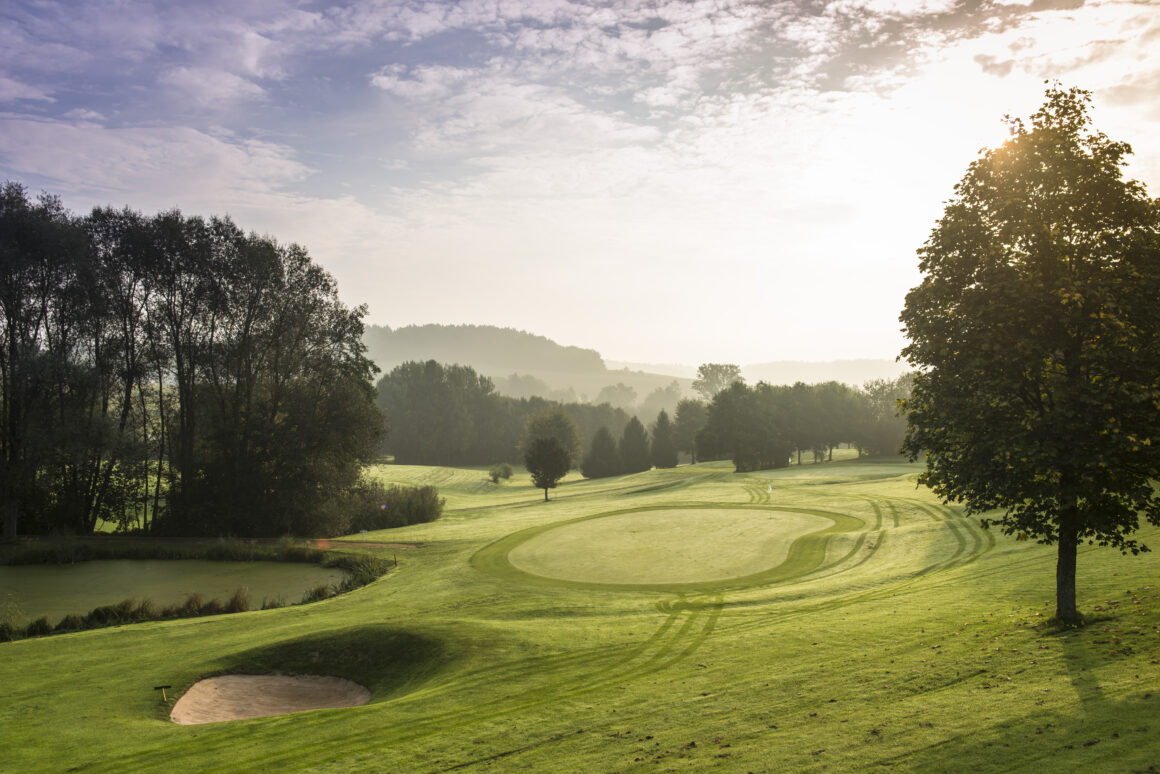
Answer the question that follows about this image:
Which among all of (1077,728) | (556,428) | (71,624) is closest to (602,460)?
(556,428)

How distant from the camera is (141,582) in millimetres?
28312

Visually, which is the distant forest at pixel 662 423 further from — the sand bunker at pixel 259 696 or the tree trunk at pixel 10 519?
the sand bunker at pixel 259 696

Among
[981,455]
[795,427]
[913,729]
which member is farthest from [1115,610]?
[795,427]

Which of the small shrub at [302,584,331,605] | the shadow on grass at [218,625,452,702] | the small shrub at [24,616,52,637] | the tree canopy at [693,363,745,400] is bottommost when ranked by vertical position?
the small shrub at [302,584,331,605]

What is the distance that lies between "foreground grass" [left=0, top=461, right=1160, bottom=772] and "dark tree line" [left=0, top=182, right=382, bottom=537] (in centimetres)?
2156

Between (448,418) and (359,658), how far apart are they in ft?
314

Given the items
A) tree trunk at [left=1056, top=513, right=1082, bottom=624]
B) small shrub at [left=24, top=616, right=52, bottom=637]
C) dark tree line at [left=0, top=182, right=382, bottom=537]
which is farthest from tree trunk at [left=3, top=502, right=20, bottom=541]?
tree trunk at [left=1056, top=513, right=1082, bottom=624]

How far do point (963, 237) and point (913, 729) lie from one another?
32.0 ft

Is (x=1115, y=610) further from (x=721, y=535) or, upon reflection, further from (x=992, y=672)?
(x=721, y=535)

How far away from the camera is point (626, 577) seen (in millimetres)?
24625

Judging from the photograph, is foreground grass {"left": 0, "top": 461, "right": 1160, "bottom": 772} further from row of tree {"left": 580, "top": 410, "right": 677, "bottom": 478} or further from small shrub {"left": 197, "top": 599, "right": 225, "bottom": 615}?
row of tree {"left": 580, "top": 410, "right": 677, "bottom": 478}

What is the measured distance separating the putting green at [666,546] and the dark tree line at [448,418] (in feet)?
234

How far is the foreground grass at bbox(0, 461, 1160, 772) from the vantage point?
889 cm

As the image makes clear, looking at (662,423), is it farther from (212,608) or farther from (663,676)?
(663,676)
